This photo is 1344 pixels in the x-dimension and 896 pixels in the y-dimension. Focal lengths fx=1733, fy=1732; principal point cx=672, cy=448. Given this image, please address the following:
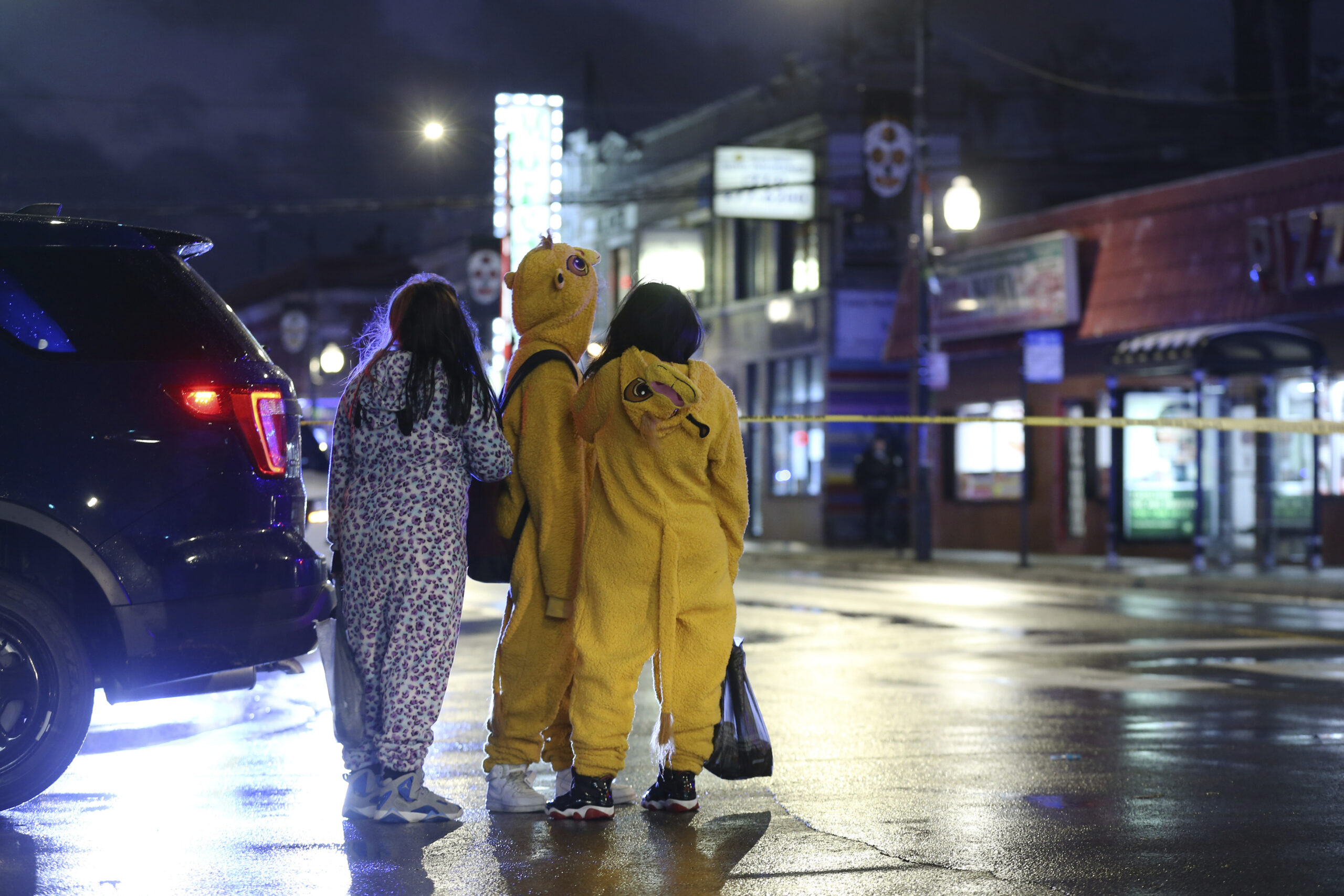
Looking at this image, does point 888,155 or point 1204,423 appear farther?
point 888,155

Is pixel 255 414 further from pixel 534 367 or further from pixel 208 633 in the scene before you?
pixel 534 367

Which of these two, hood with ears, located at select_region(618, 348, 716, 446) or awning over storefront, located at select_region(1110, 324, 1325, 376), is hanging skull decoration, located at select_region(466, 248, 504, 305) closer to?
awning over storefront, located at select_region(1110, 324, 1325, 376)

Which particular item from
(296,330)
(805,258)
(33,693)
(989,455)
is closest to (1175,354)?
(989,455)

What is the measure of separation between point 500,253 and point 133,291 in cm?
3410

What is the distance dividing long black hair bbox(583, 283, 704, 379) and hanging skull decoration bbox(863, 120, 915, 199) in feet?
79.2

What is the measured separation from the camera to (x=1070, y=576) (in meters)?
20.7

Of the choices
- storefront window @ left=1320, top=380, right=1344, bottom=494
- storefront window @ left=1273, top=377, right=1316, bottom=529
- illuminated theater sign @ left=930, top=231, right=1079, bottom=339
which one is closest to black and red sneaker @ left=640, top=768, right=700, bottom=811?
storefront window @ left=1273, top=377, right=1316, bottom=529

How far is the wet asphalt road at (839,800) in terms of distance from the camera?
511 centimetres

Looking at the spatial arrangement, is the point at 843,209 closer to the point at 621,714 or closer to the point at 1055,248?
the point at 1055,248

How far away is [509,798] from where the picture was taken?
6129 millimetres

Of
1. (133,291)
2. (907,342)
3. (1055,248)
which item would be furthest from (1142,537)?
(133,291)

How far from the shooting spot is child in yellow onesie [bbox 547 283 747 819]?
232 inches

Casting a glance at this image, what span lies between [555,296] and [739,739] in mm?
1729

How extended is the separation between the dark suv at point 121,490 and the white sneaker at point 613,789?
109 cm
